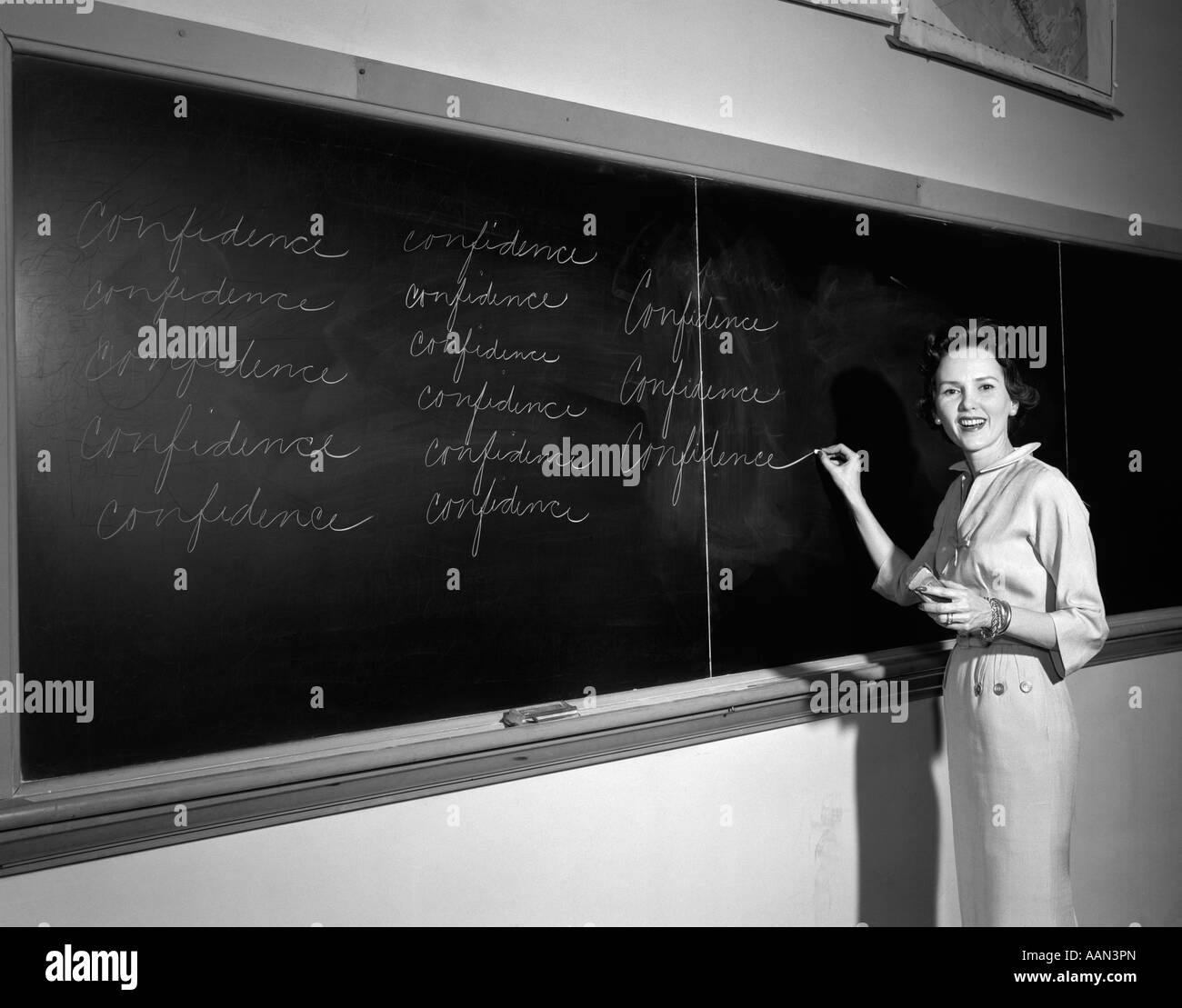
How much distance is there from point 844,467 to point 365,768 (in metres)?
1.27

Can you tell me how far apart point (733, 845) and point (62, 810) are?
1279mm

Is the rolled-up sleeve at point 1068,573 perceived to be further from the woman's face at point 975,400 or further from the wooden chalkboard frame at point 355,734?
the wooden chalkboard frame at point 355,734

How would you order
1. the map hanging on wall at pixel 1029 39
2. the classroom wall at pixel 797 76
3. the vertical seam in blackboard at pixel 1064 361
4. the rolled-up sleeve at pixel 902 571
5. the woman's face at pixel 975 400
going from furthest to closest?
the vertical seam in blackboard at pixel 1064 361
the map hanging on wall at pixel 1029 39
the rolled-up sleeve at pixel 902 571
the woman's face at pixel 975 400
the classroom wall at pixel 797 76

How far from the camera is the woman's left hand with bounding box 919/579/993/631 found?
154 cm

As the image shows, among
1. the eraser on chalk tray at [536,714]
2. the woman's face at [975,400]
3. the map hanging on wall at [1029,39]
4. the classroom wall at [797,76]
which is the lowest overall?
the eraser on chalk tray at [536,714]

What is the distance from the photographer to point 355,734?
141 centimetres

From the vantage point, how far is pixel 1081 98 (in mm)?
2465

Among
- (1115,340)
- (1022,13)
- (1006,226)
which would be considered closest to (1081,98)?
(1022,13)

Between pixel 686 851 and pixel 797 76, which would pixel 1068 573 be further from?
pixel 797 76

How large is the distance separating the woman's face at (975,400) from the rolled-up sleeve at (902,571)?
201mm

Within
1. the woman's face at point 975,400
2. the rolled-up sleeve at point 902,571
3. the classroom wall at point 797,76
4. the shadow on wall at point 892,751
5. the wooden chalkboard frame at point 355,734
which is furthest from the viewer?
the shadow on wall at point 892,751

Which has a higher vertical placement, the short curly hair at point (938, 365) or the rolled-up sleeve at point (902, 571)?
the short curly hair at point (938, 365)

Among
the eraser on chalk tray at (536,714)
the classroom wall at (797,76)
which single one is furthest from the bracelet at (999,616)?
the classroom wall at (797,76)

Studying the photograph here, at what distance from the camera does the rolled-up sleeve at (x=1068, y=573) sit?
62.2 inches
